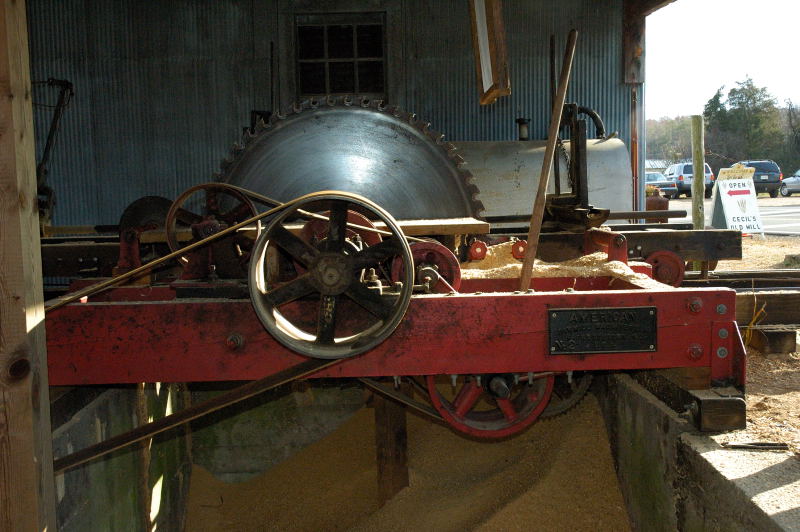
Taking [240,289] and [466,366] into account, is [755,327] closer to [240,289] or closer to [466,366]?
[466,366]

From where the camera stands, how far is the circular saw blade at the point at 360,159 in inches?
174

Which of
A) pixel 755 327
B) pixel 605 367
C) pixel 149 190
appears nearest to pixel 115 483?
pixel 605 367

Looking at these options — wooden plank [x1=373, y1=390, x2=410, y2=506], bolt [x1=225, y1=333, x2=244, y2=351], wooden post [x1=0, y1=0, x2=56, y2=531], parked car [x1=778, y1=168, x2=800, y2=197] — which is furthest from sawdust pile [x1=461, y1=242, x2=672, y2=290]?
parked car [x1=778, y1=168, x2=800, y2=197]

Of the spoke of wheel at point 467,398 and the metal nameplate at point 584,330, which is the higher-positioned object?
the metal nameplate at point 584,330

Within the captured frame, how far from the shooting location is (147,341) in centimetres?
283

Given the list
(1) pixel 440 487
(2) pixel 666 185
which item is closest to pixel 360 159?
(1) pixel 440 487

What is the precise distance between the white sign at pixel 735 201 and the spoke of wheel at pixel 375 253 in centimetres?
1306

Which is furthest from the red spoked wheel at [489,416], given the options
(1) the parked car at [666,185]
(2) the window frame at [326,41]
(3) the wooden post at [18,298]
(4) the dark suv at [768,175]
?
(4) the dark suv at [768,175]

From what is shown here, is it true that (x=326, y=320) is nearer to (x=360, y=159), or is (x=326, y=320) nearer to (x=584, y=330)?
(x=584, y=330)

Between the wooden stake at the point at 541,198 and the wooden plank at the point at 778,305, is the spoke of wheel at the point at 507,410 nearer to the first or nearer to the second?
the wooden stake at the point at 541,198

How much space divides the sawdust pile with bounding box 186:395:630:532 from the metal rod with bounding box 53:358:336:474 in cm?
158

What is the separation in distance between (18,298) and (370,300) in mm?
1100

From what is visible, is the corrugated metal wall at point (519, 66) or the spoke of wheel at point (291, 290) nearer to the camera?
the spoke of wheel at point (291, 290)

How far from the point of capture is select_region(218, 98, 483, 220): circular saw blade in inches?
Answer: 174
